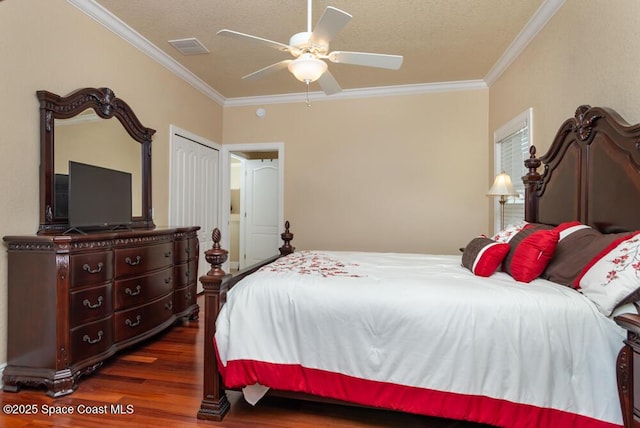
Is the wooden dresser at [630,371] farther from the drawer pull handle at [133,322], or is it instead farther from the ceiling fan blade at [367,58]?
the drawer pull handle at [133,322]

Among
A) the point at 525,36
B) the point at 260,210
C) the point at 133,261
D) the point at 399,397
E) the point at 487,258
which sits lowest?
the point at 399,397

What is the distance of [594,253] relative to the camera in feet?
5.44

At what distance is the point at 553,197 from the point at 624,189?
733 mm

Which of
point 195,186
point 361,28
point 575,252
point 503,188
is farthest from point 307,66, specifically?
point 195,186

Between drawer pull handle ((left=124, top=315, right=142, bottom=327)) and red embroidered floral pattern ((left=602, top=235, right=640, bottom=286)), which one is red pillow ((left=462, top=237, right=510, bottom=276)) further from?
drawer pull handle ((left=124, top=315, right=142, bottom=327))

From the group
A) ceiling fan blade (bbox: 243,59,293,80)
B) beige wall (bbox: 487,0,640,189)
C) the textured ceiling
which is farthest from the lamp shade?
ceiling fan blade (bbox: 243,59,293,80)

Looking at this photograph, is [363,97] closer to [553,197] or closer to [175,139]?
[175,139]

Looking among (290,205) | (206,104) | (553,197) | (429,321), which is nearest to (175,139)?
(206,104)

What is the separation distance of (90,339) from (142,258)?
0.68m

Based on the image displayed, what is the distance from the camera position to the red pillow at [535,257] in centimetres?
181

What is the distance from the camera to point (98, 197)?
261 cm

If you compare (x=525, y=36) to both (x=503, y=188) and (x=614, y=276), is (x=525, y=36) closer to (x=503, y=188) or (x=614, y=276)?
(x=503, y=188)

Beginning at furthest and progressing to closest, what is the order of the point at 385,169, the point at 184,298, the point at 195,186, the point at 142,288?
1. the point at 385,169
2. the point at 195,186
3. the point at 184,298
4. the point at 142,288

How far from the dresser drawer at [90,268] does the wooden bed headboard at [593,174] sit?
3.24 metres
